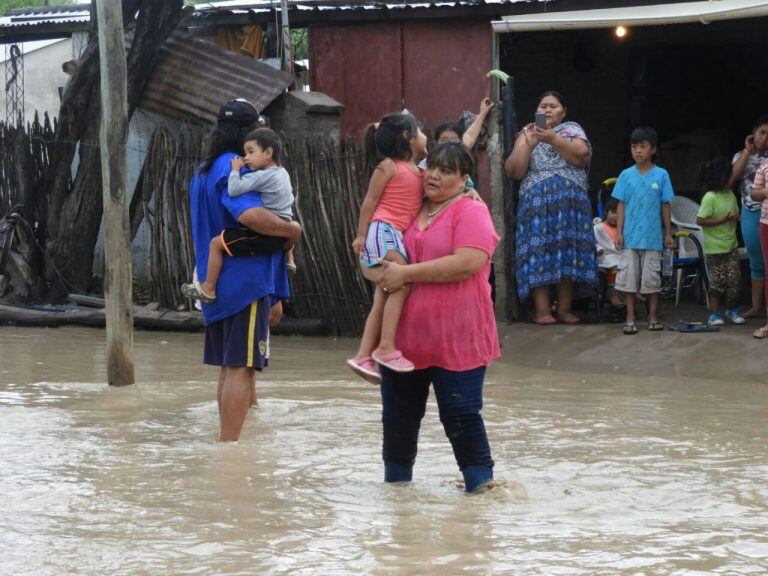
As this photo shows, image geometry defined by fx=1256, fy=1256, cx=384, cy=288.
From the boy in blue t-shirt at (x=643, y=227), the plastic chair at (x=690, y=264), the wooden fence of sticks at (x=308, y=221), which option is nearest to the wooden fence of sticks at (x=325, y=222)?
the wooden fence of sticks at (x=308, y=221)

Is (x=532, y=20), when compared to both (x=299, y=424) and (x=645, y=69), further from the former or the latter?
(x=299, y=424)

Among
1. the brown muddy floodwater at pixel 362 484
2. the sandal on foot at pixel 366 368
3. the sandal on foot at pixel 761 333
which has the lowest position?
the brown muddy floodwater at pixel 362 484

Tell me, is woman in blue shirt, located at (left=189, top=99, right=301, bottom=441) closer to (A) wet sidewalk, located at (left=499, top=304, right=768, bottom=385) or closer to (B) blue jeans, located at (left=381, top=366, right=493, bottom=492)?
(B) blue jeans, located at (left=381, top=366, right=493, bottom=492)

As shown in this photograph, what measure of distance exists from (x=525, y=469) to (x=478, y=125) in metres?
3.88

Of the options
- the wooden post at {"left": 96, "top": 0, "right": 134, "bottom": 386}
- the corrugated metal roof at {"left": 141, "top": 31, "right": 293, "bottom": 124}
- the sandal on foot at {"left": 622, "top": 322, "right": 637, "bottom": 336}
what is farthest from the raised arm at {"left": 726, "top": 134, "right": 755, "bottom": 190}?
the wooden post at {"left": 96, "top": 0, "right": 134, "bottom": 386}

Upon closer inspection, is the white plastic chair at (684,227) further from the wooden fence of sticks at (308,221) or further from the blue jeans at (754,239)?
the wooden fence of sticks at (308,221)

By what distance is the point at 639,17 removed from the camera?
11.0 metres

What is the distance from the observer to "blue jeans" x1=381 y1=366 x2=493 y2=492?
526cm

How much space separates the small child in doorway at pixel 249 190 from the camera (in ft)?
20.7

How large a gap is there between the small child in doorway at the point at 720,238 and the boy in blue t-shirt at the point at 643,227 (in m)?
0.52

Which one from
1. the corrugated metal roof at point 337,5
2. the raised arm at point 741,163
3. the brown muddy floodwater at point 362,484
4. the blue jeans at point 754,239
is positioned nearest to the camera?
the brown muddy floodwater at point 362,484

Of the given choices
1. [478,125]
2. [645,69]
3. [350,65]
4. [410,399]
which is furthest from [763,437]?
[645,69]

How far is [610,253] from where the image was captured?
1134cm

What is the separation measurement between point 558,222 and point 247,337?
4.96 meters
